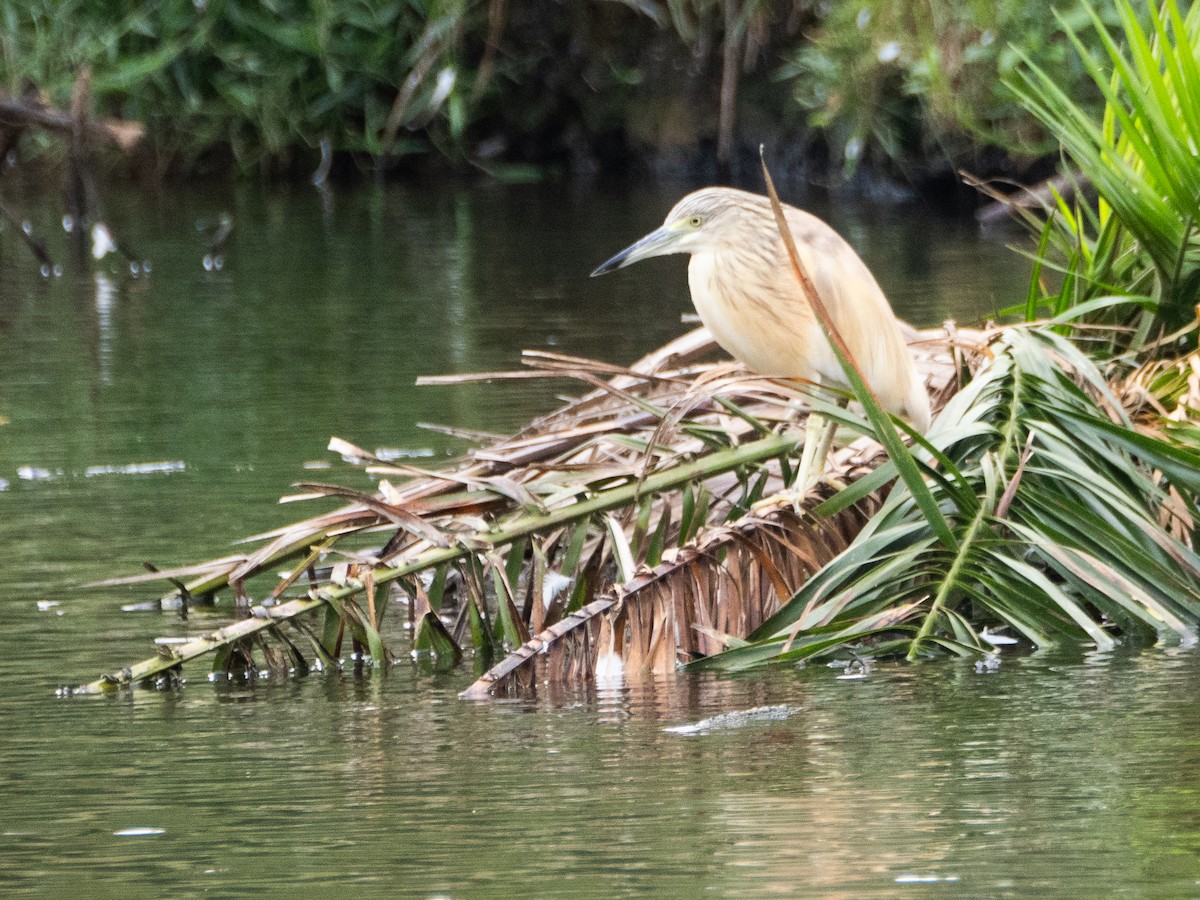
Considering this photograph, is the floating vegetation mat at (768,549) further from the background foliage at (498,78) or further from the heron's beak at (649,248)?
the background foliage at (498,78)

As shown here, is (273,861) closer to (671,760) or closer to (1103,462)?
(671,760)

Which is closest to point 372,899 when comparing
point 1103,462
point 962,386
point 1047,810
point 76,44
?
point 1047,810

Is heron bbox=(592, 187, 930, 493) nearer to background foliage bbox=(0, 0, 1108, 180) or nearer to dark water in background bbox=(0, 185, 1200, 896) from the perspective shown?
dark water in background bbox=(0, 185, 1200, 896)

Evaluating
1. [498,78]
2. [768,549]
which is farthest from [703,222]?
[498,78]

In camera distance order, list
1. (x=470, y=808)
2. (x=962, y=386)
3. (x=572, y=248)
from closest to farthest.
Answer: (x=470, y=808), (x=962, y=386), (x=572, y=248)

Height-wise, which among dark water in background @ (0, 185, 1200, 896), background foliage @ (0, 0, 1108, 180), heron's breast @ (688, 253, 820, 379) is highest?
background foliage @ (0, 0, 1108, 180)

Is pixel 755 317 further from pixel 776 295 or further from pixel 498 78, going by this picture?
pixel 498 78

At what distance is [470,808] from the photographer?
11.3ft

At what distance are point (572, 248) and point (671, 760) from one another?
35.1 ft

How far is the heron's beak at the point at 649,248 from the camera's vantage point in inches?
185

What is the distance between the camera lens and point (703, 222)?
4875 mm

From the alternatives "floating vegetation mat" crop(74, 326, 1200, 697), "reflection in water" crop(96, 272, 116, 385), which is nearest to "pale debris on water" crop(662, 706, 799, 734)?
"floating vegetation mat" crop(74, 326, 1200, 697)

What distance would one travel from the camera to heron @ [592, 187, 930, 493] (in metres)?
4.80

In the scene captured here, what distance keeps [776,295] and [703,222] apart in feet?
0.80
